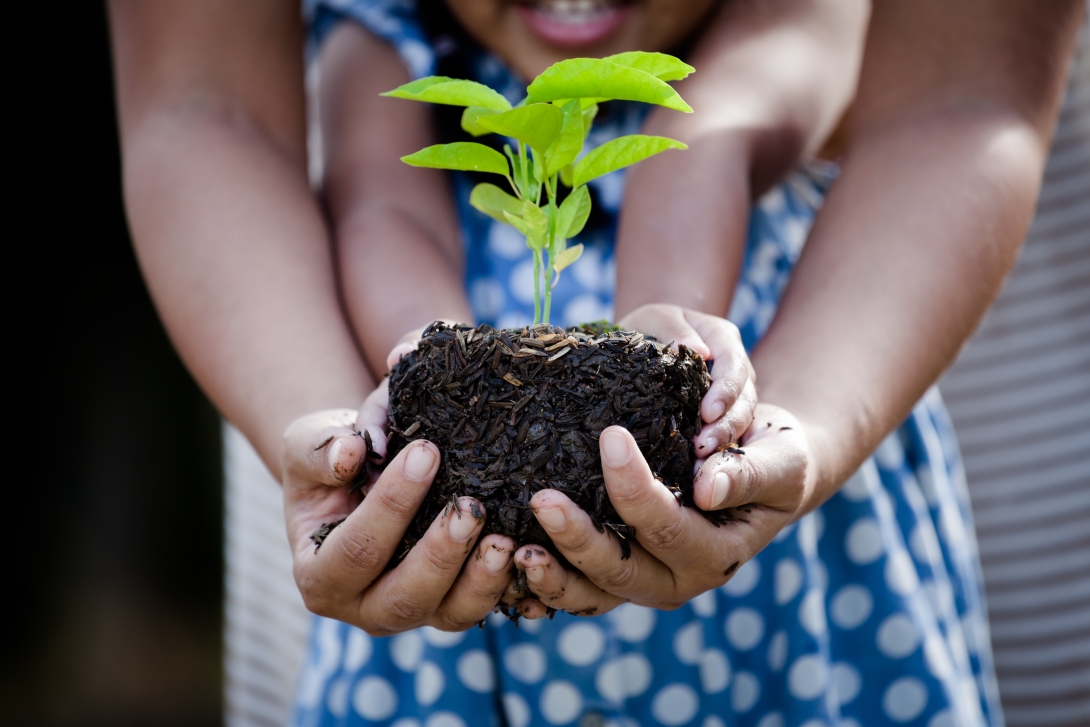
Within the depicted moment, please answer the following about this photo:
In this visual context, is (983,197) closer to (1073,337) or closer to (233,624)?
(1073,337)

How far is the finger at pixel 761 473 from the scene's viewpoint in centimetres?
85

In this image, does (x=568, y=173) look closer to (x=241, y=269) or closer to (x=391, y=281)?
(x=391, y=281)

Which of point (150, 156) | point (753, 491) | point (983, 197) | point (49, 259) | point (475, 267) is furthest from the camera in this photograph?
point (49, 259)

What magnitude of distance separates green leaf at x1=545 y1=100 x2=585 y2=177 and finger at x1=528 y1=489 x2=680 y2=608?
39 centimetres

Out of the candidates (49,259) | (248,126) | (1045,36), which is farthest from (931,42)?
(49,259)

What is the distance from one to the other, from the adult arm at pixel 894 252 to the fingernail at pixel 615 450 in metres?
0.13

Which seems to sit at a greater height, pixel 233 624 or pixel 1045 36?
pixel 1045 36

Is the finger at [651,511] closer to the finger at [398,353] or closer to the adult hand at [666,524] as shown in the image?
the adult hand at [666,524]

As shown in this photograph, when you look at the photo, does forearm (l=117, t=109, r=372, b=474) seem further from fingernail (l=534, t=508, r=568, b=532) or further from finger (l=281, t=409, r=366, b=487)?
fingernail (l=534, t=508, r=568, b=532)

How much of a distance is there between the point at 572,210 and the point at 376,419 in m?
0.34

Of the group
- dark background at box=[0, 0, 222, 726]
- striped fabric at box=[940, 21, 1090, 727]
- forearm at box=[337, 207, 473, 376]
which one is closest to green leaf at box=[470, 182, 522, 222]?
forearm at box=[337, 207, 473, 376]

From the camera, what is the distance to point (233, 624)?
1960mm

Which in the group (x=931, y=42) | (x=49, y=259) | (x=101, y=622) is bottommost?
(x=101, y=622)

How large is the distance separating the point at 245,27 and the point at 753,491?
111cm
